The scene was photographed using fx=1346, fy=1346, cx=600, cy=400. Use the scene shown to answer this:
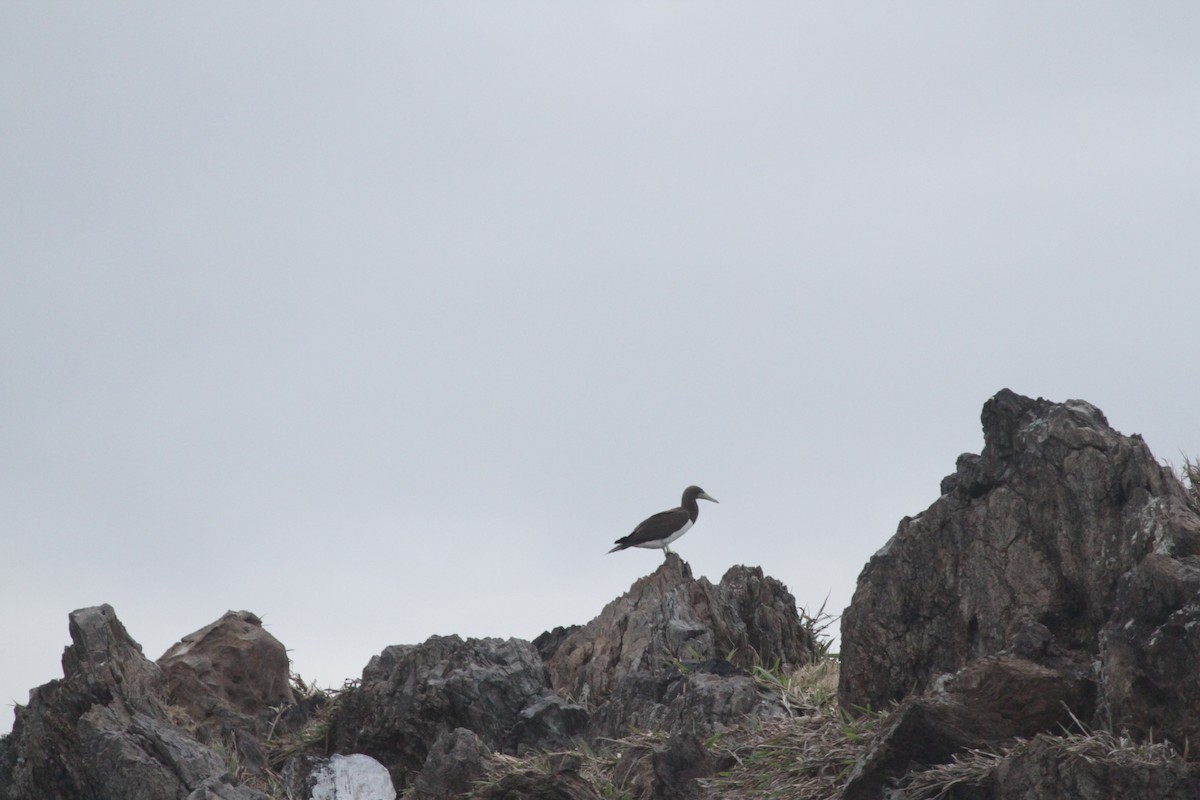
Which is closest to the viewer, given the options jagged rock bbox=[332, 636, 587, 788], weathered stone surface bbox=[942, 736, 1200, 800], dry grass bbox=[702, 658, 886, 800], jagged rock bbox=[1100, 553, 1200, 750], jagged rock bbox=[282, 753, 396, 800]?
weathered stone surface bbox=[942, 736, 1200, 800]

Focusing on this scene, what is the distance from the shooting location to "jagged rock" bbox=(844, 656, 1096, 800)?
823 cm

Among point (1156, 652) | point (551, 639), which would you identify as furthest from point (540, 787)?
point (551, 639)

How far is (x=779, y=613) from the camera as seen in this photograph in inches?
589

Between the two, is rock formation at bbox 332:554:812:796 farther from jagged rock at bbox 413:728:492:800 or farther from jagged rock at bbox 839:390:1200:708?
jagged rock at bbox 839:390:1200:708

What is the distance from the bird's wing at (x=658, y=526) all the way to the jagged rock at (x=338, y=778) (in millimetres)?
12732

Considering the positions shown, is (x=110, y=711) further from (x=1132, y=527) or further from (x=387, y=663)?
(x=1132, y=527)

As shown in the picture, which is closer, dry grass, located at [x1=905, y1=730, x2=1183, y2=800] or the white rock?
dry grass, located at [x1=905, y1=730, x2=1183, y2=800]

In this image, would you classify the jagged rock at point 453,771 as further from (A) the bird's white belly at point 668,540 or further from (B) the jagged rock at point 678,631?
(A) the bird's white belly at point 668,540

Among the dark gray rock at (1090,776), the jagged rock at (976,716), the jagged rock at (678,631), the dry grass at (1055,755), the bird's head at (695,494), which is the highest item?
the bird's head at (695,494)

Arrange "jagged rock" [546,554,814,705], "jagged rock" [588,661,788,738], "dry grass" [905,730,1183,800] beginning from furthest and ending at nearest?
"jagged rock" [546,554,814,705]
"jagged rock" [588,661,788,738]
"dry grass" [905,730,1183,800]

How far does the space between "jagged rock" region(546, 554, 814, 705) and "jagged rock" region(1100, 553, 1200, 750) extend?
561 centimetres

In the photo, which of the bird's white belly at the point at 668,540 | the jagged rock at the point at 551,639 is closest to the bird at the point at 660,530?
the bird's white belly at the point at 668,540

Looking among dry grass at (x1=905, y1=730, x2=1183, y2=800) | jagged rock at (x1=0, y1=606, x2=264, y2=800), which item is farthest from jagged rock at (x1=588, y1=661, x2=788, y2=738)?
jagged rock at (x1=0, y1=606, x2=264, y2=800)

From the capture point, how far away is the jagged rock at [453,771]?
409 inches
